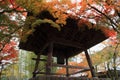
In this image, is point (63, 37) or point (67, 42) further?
point (67, 42)

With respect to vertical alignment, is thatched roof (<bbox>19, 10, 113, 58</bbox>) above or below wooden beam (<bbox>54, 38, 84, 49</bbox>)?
above

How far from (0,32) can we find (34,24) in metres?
1.85

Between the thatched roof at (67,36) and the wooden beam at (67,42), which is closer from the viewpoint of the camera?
the thatched roof at (67,36)

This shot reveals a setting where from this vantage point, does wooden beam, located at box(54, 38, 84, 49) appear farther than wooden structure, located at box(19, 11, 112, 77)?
Yes

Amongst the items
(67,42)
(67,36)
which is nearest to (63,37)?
(67,36)

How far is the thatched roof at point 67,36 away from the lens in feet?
33.1

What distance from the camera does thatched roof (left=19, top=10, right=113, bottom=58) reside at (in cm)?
1009

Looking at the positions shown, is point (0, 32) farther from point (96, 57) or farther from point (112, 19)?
point (96, 57)

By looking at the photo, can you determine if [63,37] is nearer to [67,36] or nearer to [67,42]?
[67,36]

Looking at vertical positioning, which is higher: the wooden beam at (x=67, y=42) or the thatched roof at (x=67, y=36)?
the thatched roof at (x=67, y=36)

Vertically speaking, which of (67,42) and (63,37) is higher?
(63,37)

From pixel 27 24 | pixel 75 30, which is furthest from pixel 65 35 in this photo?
pixel 27 24

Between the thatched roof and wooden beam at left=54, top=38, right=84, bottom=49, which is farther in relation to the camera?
wooden beam at left=54, top=38, right=84, bottom=49

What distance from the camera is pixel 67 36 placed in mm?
10945
